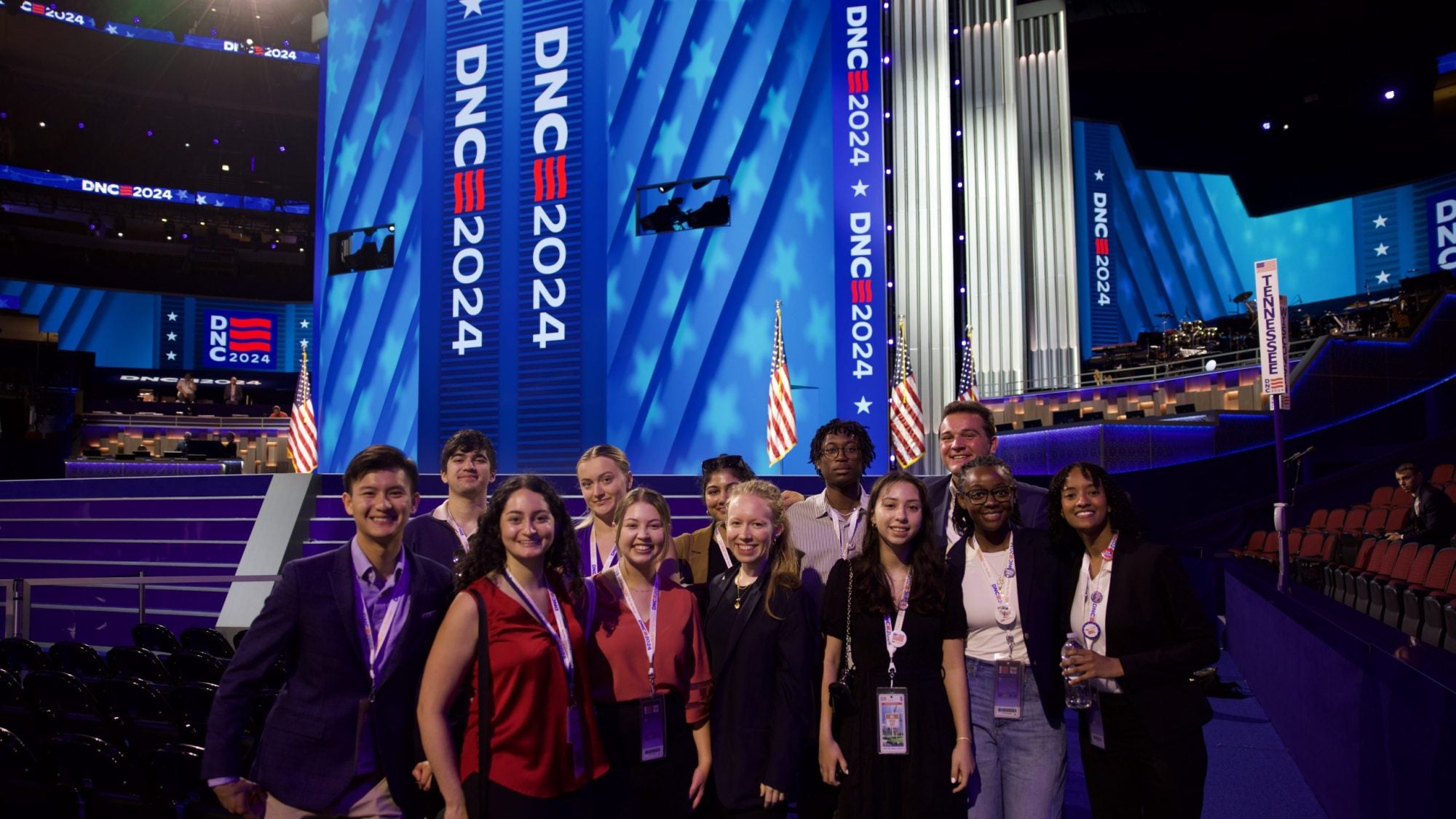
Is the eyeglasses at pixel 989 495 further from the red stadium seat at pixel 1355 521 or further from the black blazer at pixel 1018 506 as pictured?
the red stadium seat at pixel 1355 521

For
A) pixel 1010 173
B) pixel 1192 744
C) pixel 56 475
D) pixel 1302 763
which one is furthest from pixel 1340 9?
pixel 56 475

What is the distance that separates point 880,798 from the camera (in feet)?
9.70

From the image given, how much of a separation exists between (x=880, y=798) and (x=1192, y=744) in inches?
32.4

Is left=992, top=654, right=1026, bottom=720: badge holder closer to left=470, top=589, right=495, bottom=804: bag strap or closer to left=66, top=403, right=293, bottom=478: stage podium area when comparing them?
left=470, top=589, right=495, bottom=804: bag strap

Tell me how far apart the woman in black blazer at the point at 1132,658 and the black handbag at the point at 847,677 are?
0.59m

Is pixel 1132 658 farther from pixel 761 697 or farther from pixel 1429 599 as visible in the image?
pixel 1429 599

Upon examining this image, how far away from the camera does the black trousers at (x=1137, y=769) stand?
2787mm

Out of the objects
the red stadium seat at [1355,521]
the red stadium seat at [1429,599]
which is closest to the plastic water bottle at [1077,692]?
the red stadium seat at [1429,599]

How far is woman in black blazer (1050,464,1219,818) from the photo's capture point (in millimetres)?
2816

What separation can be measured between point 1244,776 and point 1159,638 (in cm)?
248

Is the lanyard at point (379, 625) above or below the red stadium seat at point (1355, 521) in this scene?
above

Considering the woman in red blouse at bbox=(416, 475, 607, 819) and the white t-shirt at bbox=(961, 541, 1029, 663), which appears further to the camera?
the white t-shirt at bbox=(961, 541, 1029, 663)

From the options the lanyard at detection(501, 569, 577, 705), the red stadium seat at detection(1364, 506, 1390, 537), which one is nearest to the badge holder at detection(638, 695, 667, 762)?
the lanyard at detection(501, 569, 577, 705)

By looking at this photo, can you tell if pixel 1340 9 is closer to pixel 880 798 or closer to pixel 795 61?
pixel 795 61
